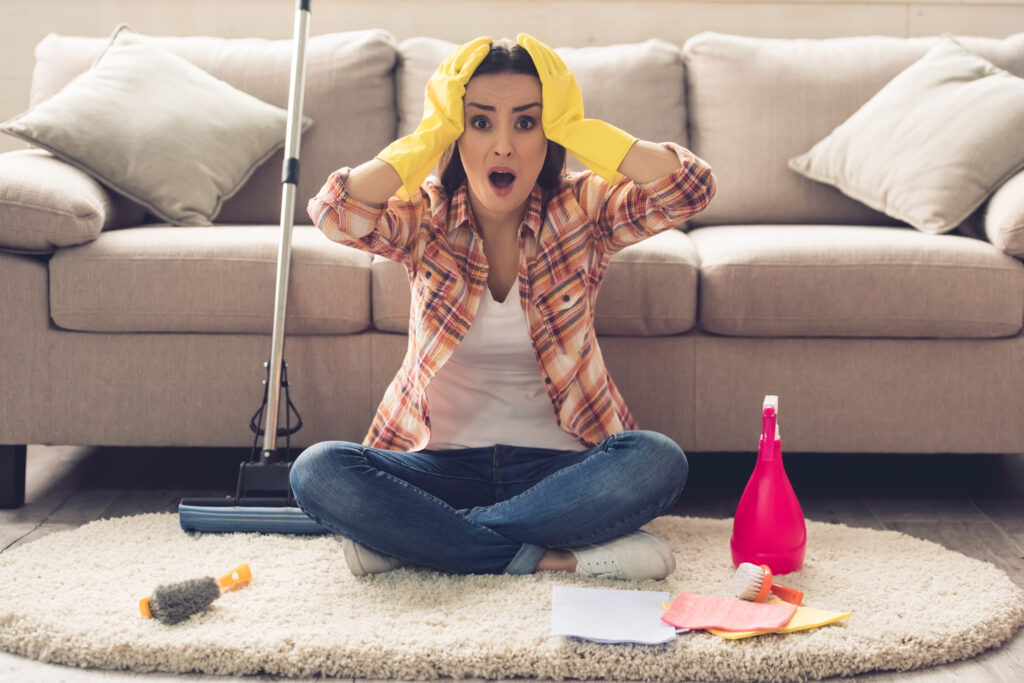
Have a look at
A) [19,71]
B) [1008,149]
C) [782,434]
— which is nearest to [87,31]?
[19,71]

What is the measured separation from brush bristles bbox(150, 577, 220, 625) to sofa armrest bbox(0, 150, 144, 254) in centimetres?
81

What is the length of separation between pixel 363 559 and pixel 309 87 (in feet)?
4.52


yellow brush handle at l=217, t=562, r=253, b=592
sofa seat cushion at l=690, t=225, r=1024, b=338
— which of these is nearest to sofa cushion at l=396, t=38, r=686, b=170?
sofa seat cushion at l=690, t=225, r=1024, b=338

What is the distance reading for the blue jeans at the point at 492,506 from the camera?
164 cm

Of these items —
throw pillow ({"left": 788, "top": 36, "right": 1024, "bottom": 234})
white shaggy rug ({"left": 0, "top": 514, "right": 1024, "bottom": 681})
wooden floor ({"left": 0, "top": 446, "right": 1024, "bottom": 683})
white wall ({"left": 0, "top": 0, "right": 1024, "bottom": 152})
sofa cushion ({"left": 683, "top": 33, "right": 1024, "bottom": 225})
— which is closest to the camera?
white shaggy rug ({"left": 0, "top": 514, "right": 1024, "bottom": 681})

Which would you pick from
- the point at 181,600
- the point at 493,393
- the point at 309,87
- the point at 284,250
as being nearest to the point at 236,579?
the point at 181,600

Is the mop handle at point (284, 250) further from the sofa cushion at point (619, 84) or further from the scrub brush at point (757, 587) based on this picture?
the scrub brush at point (757, 587)

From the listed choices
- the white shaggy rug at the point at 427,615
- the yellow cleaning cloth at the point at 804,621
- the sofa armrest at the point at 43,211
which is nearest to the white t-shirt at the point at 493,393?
the white shaggy rug at the point at 427,615

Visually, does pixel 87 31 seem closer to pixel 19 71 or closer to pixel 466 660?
pixel 19 71

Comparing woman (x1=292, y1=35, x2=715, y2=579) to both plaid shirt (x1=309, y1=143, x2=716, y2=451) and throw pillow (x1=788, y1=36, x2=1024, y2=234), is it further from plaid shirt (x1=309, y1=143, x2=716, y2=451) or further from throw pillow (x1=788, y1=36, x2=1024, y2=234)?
throw pillow (x1=788, y1=36, x2=1024, y2=234)

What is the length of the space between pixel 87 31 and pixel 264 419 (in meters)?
1.53

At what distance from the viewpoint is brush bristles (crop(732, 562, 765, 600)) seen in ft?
5.20

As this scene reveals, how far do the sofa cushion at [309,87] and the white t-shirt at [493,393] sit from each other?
96 cm

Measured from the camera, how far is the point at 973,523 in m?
2.02
